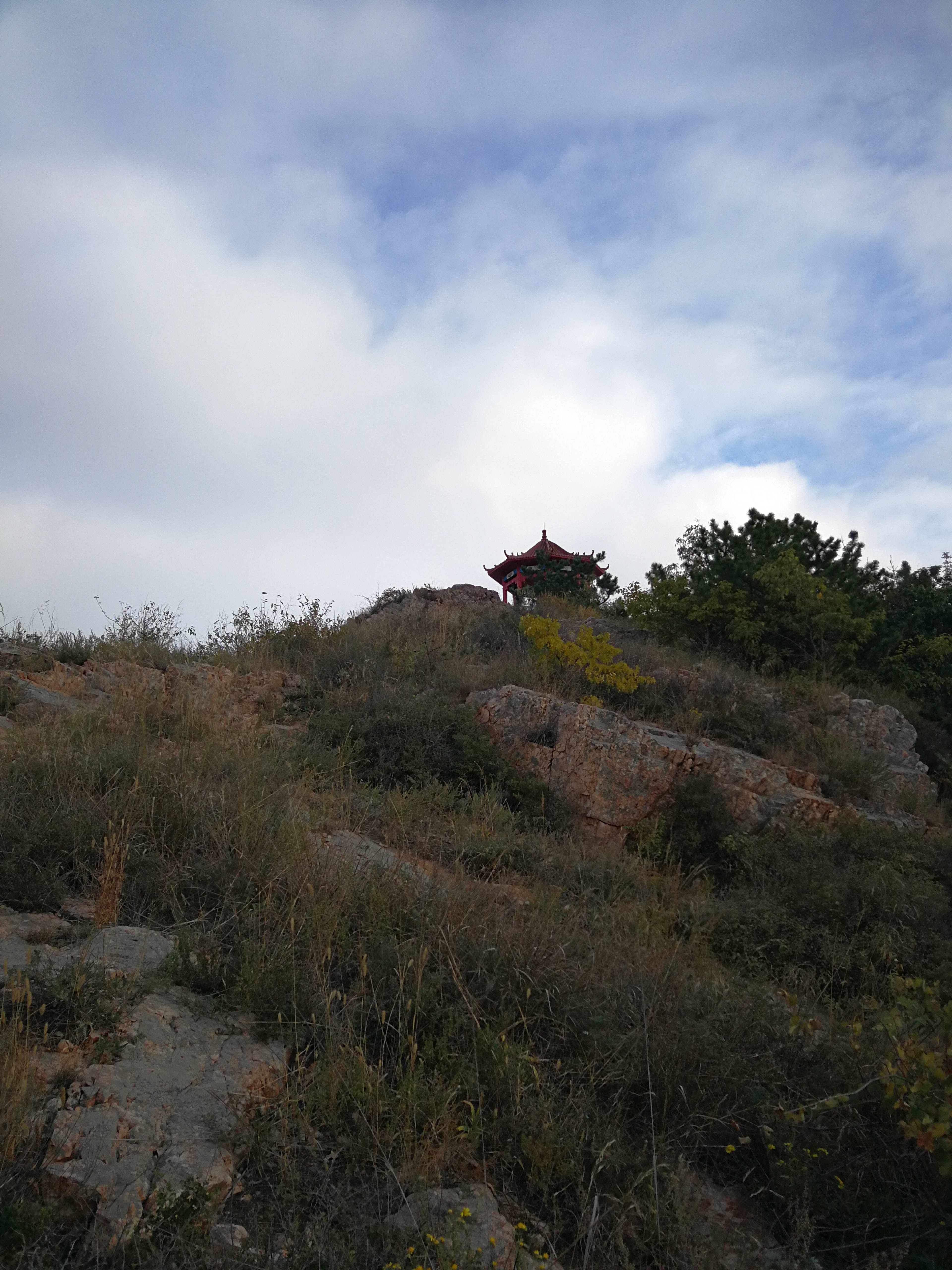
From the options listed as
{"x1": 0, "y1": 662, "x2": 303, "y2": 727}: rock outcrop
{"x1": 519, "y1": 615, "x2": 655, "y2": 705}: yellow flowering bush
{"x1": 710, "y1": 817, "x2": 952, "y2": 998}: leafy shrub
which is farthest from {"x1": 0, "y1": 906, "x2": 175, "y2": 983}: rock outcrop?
{"x1": 519, "y1": 615, "x2": 655, "y2": 705}: yellow flowering bush

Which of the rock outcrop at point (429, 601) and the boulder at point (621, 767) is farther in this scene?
the rock outcrop at point (429, 601)

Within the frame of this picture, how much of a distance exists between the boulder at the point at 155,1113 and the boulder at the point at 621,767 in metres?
4.54

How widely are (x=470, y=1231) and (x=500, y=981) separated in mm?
1172

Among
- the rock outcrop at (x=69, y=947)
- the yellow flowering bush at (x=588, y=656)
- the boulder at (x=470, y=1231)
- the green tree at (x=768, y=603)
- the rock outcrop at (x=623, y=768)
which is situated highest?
the green tree at (x=768, y=603)

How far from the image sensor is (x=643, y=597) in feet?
42.3

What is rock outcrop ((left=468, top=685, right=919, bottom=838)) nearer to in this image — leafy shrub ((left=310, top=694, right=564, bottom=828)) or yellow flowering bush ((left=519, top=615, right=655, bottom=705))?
leafy shrub ((left=310, top=694, right=564, bottom=828))

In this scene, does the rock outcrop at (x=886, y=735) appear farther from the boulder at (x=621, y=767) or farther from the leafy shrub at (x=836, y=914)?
the leafy shrub at (x=836, y=914)

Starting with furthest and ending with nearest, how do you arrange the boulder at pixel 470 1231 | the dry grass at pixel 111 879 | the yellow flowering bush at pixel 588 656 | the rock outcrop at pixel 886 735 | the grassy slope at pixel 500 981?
the yellow flowering bush at pixel 588 656
the rock outcrop at pixel 886 735
the dry grass at pixel 111 879
the grassy slope at pixel 500 981
the boulder at pixel 470 1231

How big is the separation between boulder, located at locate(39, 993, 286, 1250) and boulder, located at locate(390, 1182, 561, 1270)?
22.1 inches

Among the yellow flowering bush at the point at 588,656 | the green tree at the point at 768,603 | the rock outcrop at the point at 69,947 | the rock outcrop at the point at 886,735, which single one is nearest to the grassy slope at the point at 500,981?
the rock outcrop at the point at 69,947

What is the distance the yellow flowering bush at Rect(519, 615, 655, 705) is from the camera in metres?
9.11

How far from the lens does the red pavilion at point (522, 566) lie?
1758cm

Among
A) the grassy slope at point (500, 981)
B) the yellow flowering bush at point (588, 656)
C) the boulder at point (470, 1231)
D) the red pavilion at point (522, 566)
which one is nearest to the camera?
the boulder at point (470, 1231)

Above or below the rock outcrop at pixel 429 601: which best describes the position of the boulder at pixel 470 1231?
below
